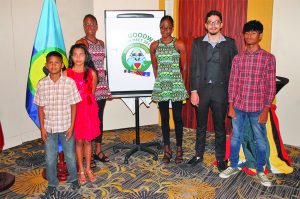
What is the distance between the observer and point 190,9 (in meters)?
4.51

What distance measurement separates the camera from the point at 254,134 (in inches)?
122

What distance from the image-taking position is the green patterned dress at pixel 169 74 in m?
3.30

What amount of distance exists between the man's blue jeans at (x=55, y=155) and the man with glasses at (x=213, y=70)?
1.39 m

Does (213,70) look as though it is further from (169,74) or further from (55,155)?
(55,155)

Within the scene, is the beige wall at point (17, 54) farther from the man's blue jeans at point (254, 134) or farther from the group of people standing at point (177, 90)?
the man's blue jeans at point (254, 134)

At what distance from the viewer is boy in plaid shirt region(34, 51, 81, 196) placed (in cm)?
272

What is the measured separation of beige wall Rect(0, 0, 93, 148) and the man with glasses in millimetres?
2137

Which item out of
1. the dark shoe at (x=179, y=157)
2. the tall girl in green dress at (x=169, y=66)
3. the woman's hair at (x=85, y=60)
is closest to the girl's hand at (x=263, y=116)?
the tall girl in green dress at (x=169, y=66)

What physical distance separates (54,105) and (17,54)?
6.36 feet

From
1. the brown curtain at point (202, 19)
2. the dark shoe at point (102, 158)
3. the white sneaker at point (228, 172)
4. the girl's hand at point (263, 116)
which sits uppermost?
the brown curtain at point (202, 19)

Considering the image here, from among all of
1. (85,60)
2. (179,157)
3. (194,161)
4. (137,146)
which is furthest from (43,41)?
(194,161)

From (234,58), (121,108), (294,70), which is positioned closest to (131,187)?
(234,58)

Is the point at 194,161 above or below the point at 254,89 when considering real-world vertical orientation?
below

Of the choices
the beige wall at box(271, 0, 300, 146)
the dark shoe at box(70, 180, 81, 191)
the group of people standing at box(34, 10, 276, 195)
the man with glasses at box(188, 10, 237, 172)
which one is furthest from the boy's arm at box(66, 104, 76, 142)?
the beige wall at box(271, 0, 300, 146)
